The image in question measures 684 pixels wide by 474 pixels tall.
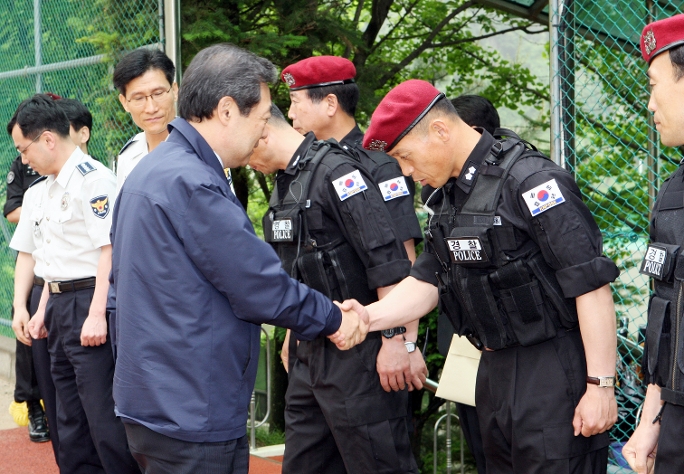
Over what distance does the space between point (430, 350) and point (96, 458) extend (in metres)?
3.89

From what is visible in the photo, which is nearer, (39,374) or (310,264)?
(310,264)

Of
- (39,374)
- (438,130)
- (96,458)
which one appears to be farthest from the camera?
(39,374)

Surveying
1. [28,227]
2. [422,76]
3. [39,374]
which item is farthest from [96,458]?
[422,76]

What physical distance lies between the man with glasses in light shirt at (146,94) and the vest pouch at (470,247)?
6.03ft

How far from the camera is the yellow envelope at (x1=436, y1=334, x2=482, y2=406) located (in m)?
3.62

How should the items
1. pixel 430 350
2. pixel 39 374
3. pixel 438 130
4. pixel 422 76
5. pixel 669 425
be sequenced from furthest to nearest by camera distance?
pixel 422 76 < pixel 430 350 < pixel 39 374 < pixel 438 130 < pixel 669 425

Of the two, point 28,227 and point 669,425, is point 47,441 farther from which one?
point 669,425

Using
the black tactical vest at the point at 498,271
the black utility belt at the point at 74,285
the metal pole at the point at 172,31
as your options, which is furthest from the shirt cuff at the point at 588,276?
the metal pole at the point at 172,31

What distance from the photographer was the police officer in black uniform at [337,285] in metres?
3.13

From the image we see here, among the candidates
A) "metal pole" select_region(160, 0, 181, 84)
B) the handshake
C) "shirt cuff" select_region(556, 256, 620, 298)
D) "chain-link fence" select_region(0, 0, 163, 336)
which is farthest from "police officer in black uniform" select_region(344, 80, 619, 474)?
"chain-link fence" select_region(0, 0, 163, 336)

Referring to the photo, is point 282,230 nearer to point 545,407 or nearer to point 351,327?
point 351,327

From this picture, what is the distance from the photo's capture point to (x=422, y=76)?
983 cm

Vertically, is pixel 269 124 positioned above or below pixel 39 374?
above

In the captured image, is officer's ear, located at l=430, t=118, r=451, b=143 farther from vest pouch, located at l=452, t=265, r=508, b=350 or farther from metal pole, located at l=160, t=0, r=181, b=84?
metal pole, located at l=160, t=0, r=181, b=84
